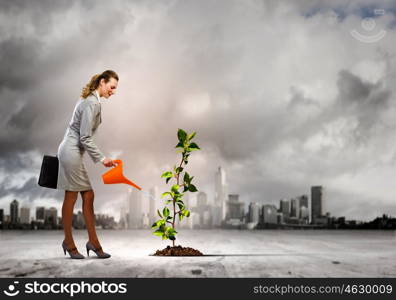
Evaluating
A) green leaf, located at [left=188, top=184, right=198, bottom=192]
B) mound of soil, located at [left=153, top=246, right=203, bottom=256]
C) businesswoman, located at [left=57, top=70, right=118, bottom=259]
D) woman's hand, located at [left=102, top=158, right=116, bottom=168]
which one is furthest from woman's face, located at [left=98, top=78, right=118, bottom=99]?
mound of soil, located at [left=153, top=246, right=203, bottom=256]

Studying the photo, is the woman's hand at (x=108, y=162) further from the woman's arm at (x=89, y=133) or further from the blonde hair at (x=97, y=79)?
the blonde hair at (x=97, y=79)

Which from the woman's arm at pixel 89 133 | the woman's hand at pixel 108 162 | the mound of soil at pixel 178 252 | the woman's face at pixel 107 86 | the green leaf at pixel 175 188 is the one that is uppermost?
the woman's face at pixel 107 86

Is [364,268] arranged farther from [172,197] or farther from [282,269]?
[172,197]

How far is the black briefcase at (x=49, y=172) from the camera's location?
4777 mm

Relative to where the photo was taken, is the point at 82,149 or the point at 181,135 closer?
the point at 82,149

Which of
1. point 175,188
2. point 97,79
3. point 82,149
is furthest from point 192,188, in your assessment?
point 97,79

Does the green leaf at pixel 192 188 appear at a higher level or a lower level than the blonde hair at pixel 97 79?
lower

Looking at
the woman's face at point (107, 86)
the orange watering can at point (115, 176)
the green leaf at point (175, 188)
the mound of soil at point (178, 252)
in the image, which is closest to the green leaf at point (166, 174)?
the green leaf at point (175, 188)

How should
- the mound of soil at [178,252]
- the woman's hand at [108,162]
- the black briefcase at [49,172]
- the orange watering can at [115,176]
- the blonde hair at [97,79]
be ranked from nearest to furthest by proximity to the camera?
1. the woman's hand at [108,162]
2. the orange watering can at [115,176]
3. the black briefcase at [49,172]
4. the blonde hair at [97,79]
5. the mound of soil at [178,252]

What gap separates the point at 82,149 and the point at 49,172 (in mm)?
453

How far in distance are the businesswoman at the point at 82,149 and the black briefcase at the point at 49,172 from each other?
9 cm

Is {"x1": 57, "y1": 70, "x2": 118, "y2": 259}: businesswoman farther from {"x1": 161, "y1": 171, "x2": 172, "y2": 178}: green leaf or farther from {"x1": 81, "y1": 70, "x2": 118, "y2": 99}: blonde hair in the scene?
{"x1": 161, "y1": 171, "x2": 172, "y2": 178}: green leaf

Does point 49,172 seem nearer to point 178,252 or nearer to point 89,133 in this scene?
point 89,133

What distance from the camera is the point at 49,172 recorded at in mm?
4801
